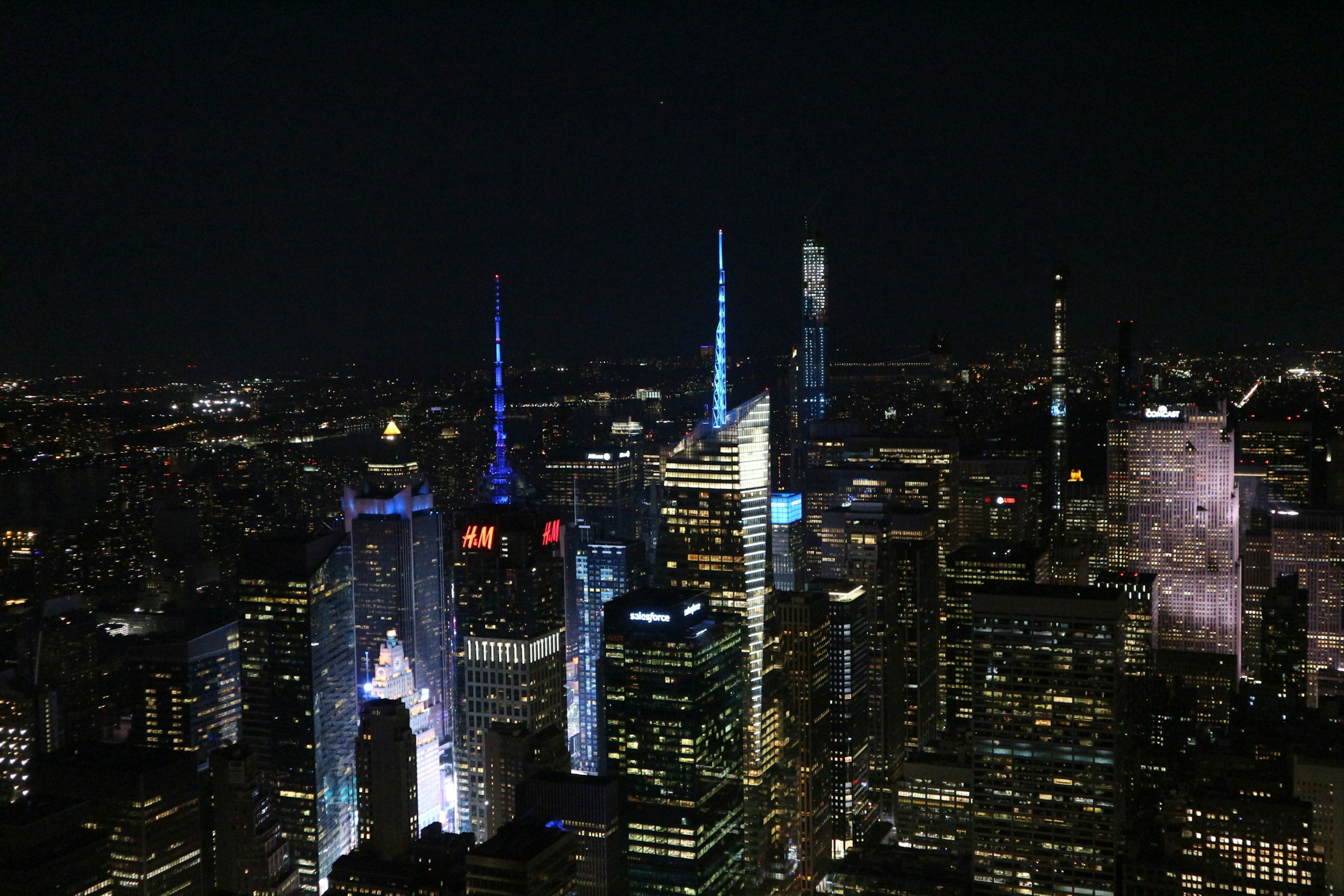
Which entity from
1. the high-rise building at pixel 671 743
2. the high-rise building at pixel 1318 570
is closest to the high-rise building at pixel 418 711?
the high-rise building at pixel 671 743

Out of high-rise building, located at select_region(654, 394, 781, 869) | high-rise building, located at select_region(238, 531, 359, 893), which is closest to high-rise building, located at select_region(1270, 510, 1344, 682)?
high-rise building, located at select_region(654, 394, 781, 869)

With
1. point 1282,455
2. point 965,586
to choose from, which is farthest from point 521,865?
point 1282,455

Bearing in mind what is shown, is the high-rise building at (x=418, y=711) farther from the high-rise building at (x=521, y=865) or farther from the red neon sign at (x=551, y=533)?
the high-rise building at (x=521, y=865)

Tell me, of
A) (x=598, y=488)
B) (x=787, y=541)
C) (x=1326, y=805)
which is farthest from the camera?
(x=787, y=541)

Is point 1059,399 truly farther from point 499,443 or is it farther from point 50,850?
point 50,850

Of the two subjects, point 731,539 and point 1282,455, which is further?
point 1282,455

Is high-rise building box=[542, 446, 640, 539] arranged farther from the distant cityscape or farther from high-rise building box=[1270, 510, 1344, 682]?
high-rise building box=[1270, 510, 1344, 682]
